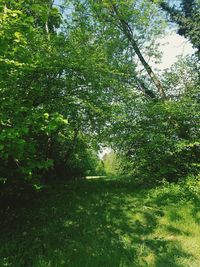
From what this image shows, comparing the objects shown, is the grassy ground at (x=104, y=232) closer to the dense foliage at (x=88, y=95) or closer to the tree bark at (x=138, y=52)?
the dense foliage at (x=88, y=95)

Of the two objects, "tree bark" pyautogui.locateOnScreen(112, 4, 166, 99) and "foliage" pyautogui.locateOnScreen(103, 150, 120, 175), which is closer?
"tree bark" pyautogui.locateOnScreen(112, 4, 166, 99)

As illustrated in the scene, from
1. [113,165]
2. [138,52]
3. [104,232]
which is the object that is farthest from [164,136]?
[113,165]

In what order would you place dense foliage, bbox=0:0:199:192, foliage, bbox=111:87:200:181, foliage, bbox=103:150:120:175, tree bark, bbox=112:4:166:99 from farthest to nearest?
foliage, bbox=103:150:120:175 → tree bark, bbox=112:4:166:99 → foliage, bbox=111:87:200:181 → dense foliage, bbox=0:0:199:192

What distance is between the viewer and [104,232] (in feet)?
26.1

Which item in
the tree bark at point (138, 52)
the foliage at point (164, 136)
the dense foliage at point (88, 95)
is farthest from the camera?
the tree bark at point (138, 52)

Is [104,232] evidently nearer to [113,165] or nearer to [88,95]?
[88,95]

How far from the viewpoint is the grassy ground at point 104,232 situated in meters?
6.40

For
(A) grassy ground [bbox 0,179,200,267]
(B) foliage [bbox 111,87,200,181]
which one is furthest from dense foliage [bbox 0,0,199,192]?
(A) grassy ground [bbox 0,179,200,267]

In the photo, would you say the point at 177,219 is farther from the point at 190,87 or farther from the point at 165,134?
the point at 190,87

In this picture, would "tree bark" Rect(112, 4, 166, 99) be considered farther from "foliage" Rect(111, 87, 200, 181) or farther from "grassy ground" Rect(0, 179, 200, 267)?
"grassy ground" Rect(0, 179, 200, 267)

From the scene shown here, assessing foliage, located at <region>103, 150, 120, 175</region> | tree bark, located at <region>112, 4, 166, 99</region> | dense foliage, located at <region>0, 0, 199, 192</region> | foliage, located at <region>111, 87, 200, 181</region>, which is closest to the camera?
dense foliage, located at <region>0, 0, 199, 192</region>

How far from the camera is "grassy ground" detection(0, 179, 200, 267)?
252 inches

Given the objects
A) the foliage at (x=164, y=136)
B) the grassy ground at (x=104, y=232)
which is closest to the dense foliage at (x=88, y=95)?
the foliage at (x=164, y=136)

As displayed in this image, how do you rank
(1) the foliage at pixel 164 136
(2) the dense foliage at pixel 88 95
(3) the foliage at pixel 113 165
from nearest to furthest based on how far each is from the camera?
(2) the dense foliage at pixel 88 95 → (1) the foliage at pixel 164 136 → (3) the foliage at pixel 113 165
